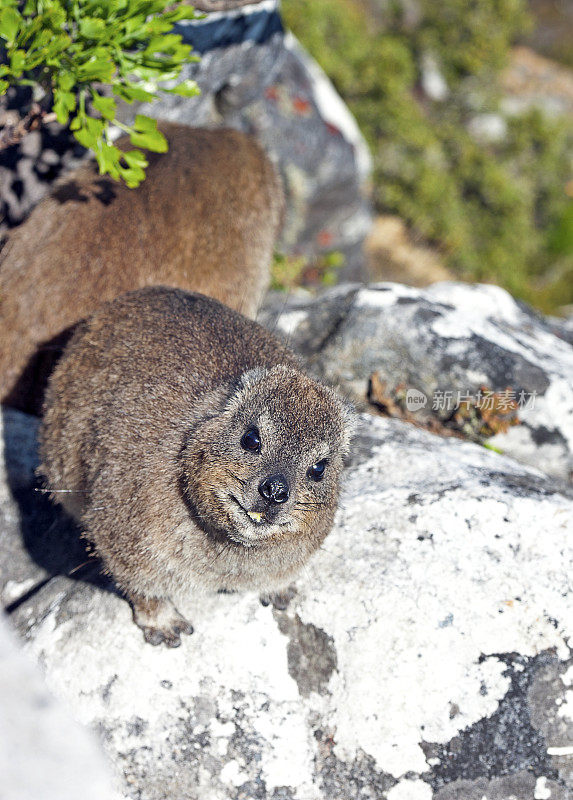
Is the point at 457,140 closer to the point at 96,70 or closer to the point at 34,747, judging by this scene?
the point at 96,70

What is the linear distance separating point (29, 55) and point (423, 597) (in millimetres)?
3809

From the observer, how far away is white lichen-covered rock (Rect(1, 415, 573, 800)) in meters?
3.61

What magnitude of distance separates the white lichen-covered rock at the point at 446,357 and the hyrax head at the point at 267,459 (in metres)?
1.70

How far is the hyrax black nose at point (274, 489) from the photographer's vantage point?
325 centimetres

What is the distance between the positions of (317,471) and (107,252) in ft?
8.27

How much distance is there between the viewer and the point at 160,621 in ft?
13.1

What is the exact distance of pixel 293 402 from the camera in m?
3.46

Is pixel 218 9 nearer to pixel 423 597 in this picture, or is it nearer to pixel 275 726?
pixel 423 597

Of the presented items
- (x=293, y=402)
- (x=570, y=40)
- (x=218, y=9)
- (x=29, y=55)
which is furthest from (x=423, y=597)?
(x=570, y=40)

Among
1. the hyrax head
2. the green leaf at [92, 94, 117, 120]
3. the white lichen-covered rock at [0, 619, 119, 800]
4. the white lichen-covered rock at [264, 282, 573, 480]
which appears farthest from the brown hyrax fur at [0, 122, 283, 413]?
the white lichen-covered rock at [0, 619, 119, 800]

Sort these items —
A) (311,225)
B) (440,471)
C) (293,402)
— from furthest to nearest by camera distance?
(311,225), (440,471), (293,402)

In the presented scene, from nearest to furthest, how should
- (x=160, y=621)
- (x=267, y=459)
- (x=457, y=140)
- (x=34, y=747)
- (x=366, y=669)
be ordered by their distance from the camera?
(x=34, y=747) < (x=267, y=459) < (x=366, y=669) < (x=160, y=621) < (x=457, y=140)

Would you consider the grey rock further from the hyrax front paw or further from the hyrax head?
the hyrax front paw

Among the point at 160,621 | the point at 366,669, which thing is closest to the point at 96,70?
the point at 160,621
